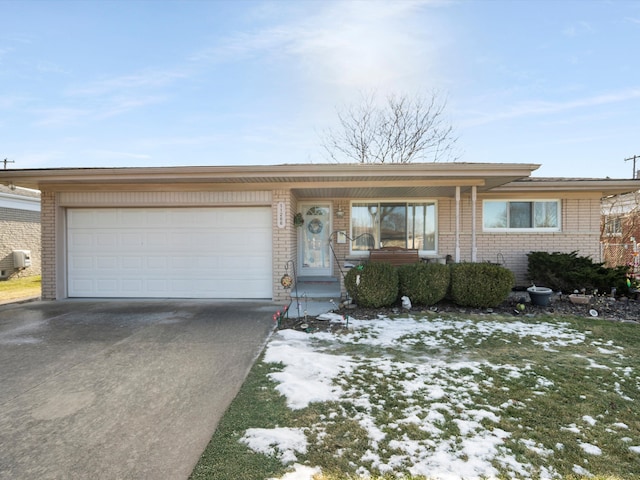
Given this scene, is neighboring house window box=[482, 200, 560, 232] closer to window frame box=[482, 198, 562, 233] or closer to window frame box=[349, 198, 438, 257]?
window frame box=[482, 198, 562, 233]

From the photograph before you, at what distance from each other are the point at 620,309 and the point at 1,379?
390 inches

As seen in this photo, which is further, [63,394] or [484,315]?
[484,315]

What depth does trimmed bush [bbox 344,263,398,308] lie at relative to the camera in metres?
6.61

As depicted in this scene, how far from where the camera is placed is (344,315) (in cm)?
621

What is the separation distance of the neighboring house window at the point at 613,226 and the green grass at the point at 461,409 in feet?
43.9

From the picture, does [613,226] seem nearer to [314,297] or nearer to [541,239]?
[541,239]

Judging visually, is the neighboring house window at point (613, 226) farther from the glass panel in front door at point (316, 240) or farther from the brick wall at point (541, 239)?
the glass panel in front door at point (316, 240)

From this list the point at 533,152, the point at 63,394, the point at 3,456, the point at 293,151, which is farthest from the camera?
the point at 293,151

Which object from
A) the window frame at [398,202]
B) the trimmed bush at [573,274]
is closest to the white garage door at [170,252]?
the window frame at [398,202]

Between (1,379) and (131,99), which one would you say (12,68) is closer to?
(131,99)

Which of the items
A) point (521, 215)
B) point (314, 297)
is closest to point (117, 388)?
point (314, 297)

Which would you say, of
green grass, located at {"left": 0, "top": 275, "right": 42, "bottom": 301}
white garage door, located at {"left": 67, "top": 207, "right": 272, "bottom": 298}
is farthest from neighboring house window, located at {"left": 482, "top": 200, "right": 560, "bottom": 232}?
green grass, located at {"left": 0, "top": 275, "right": 42, "bottom": 301}

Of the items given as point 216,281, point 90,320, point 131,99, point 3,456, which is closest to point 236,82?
point 131,99

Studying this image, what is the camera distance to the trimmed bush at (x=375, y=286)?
21.7ft
